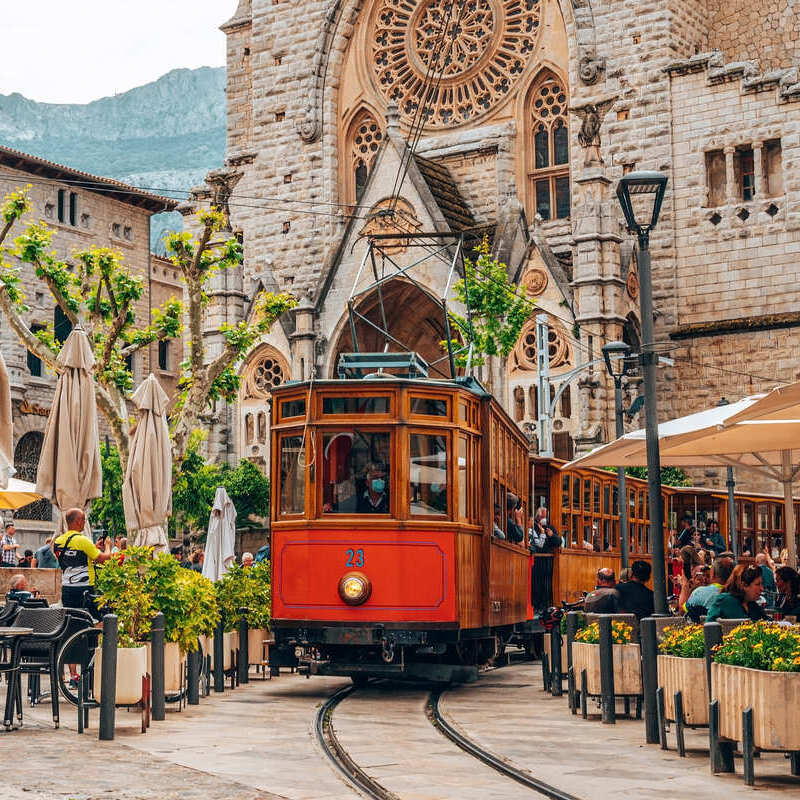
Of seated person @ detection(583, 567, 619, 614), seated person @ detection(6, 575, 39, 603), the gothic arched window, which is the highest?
the gothic arched window

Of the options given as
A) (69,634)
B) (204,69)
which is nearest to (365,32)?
(69,634)

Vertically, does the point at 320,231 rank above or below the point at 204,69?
below

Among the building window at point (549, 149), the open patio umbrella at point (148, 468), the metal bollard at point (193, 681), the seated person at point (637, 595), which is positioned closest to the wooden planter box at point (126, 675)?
the metal bollard at point (193, 681)

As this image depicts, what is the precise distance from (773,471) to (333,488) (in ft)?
19.3

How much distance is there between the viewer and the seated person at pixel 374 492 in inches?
524

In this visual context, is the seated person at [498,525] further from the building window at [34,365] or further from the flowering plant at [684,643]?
the building window at [34,365]

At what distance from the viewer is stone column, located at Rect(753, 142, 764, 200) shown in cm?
3044

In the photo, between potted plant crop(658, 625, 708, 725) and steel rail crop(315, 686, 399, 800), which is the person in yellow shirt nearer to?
steel rail crop(315, 686, 399, 800)

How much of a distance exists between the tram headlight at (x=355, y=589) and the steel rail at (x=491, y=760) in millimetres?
1223

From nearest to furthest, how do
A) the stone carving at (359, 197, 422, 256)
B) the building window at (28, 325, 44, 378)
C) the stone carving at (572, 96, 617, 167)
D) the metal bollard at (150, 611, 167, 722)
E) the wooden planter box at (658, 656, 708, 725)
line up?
the wooden planter box at (658, 656, 708, 725)
the metal bollard at (150, 611, 167, 722)
the stone carving at (572, 96, 617, 167)
the stone carving at (359, 197, 422, 256)
the building window at (28, 325, 44, 378)

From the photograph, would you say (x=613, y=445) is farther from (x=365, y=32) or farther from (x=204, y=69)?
(x=204, y=69)

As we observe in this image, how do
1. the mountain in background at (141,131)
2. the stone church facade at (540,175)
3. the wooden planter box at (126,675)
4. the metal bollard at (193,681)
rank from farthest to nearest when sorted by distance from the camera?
the mountain in background at (141,131) → the stone church facade at (540,175) → the metal bollard at (193,681) → the wooden planter box at (126,675)

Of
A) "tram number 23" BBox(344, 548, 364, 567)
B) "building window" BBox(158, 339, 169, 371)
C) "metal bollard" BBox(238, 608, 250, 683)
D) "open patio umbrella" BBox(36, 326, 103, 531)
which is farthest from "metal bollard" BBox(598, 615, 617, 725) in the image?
"building window" BBox(158, 339, 169, 371)

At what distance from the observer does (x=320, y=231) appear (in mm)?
→ 36750
